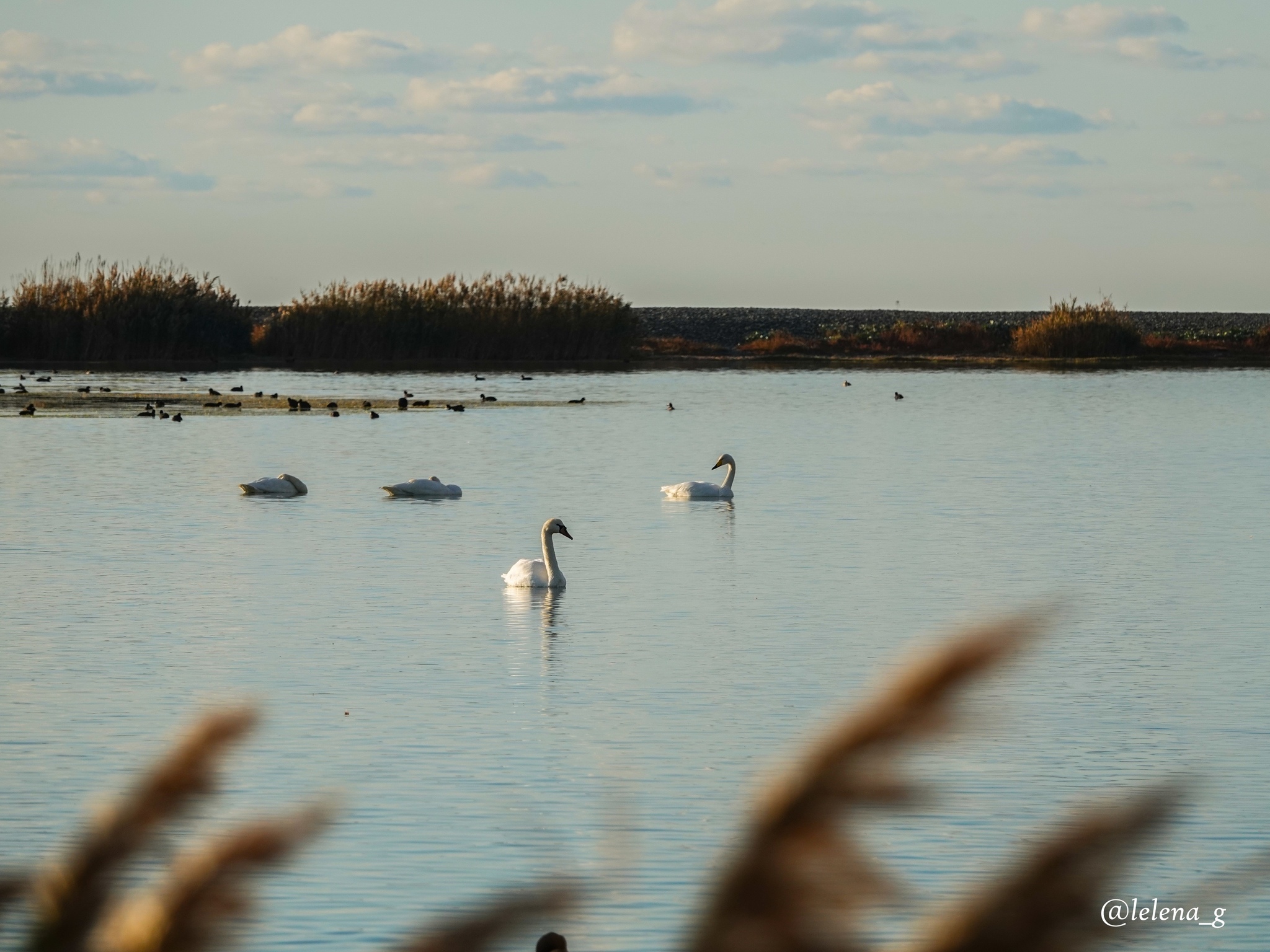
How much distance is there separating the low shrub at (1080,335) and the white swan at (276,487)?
47512 millimetres

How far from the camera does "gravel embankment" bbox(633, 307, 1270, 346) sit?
10019cm

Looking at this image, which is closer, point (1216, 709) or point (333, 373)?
point (1216, 709)

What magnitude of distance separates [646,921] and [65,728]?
4630mm

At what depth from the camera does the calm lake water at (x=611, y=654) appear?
8.13 m

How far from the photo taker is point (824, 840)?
43.3 inches

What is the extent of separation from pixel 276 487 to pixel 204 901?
24165 mm

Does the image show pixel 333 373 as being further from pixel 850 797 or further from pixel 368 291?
pixel 850 797

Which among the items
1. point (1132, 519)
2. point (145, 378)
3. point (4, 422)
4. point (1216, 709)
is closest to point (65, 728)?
point (1216, 709)

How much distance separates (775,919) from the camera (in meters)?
1.10

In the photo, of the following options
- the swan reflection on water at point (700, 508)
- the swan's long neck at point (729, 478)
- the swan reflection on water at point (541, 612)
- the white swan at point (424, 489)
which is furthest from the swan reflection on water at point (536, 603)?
the swan's long neck at point (729, 478)

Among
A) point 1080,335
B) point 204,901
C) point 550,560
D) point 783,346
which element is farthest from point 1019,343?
point 204,901

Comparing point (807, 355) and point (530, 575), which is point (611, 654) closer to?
point (530, 575)

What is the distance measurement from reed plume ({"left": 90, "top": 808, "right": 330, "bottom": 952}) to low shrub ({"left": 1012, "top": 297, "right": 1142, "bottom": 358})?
68671 mm

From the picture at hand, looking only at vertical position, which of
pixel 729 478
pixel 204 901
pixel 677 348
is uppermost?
pixel 677 348
